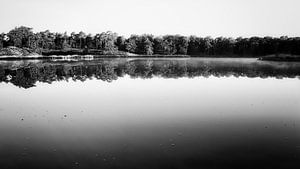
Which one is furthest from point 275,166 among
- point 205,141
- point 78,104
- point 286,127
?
point 78,104

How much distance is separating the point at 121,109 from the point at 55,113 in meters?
4.15

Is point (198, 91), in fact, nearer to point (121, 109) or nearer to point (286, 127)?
point (121, 109)

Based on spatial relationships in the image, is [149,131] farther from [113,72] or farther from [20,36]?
[20,36]


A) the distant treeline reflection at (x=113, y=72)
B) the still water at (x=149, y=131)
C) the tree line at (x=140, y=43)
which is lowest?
the still water at (x=149, y=131)

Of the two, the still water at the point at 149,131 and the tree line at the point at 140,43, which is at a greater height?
the tree line at the point at 140,43

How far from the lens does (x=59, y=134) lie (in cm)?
1422

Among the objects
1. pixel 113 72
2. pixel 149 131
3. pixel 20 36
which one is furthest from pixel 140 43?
pixel 149 131

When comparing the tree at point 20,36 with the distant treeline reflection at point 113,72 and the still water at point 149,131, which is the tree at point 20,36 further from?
the still water at point 149,131

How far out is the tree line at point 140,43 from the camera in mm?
173000

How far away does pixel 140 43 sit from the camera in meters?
184

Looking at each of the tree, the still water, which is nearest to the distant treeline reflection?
the still water

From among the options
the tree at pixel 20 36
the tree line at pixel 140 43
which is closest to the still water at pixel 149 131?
the tree line at pixel 140 43

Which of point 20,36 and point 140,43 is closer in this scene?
point 20,36

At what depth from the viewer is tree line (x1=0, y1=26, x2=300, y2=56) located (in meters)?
173
